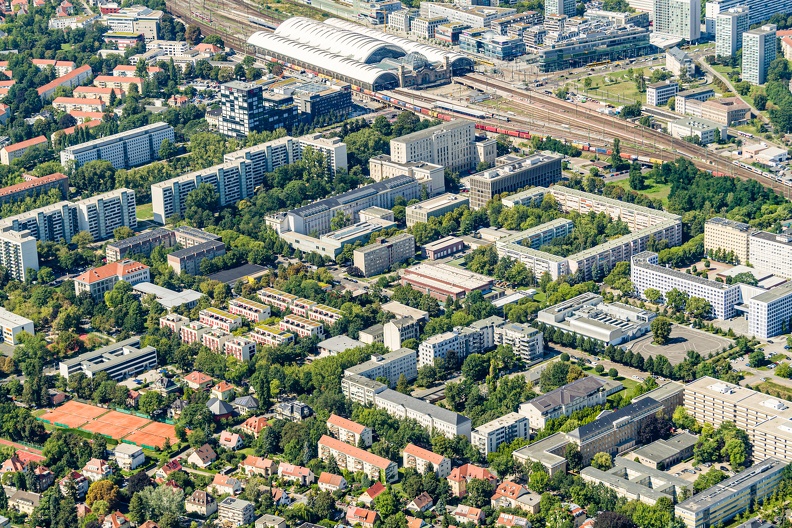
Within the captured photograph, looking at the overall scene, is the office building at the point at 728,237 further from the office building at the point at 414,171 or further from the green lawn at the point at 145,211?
the green lawn at the point at 145,211

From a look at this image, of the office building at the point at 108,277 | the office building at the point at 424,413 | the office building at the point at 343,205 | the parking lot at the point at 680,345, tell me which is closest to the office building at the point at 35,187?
the office building at the point at 108,277

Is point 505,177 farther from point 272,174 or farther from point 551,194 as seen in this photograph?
point 272,174

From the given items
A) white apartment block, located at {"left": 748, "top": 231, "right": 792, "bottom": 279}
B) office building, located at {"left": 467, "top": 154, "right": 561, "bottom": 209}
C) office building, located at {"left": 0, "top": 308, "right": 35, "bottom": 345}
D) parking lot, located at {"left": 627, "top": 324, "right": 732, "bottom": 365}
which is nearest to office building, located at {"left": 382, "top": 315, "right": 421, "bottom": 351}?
parking lot, located at {"left": 627, "top": 324, "right": 732, "bottom": 365}

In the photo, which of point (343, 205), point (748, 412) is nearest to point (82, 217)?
point (343, 205)

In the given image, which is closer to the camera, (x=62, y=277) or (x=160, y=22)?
(x=62, y=277)

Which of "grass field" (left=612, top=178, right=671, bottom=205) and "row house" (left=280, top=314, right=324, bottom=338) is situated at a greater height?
"row house" (left=280, top=314, right=324, bottom=338)

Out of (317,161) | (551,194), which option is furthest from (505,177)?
(317,161)

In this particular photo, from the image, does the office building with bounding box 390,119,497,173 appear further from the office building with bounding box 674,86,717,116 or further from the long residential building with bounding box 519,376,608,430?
the long residential building with bounding box 519,376,608,430
